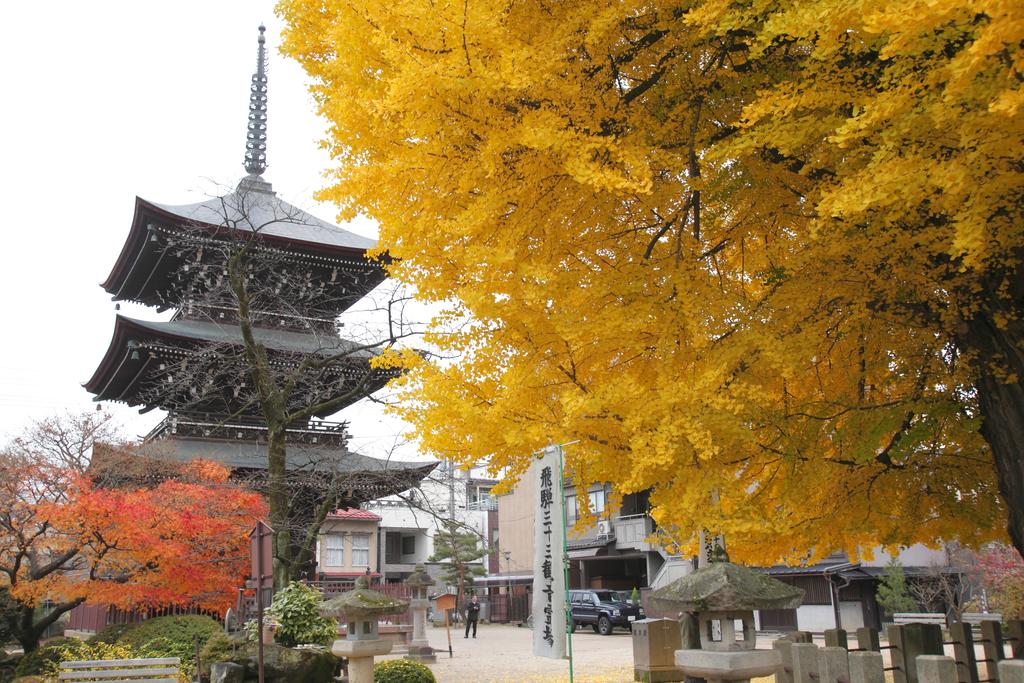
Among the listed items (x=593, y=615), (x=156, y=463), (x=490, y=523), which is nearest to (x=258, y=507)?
(x=156, y=463)

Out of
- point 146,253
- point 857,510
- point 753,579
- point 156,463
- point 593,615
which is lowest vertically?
point 593,615

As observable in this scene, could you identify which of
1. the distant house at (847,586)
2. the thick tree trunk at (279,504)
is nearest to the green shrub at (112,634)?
the thick tree trunk at (279,504)

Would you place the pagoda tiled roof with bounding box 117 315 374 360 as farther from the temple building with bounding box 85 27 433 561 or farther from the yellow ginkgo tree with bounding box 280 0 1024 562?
the yellow ginkgo tree with bounding box 280 0 1024 562

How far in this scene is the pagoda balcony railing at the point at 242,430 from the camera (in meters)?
19.7

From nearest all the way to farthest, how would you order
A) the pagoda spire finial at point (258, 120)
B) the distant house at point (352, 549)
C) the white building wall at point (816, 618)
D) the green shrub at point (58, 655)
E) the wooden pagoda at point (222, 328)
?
the green shrub at point (58, 655) < the wooden pagoda at point (222, 328) < the white building wall at point (816, 618) < the pagoda spire finial at point (258, 120) < the distant house at point (352, 549)

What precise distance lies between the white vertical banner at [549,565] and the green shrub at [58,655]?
760 centimetres

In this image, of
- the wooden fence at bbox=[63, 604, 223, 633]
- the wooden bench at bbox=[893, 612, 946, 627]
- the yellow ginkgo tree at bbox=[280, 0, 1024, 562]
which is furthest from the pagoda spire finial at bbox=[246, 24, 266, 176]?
the wooden bench at bbox=[893, 612, 946, 627]

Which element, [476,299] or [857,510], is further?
[857,510]

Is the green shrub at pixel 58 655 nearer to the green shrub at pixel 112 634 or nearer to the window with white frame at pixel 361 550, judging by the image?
the green shrub at pixel 112 634

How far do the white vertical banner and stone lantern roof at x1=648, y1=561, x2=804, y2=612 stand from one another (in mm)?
1825

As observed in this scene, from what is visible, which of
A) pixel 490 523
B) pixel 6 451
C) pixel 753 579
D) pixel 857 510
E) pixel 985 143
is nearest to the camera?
pixel 985 143

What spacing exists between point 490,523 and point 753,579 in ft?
149

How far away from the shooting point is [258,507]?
A: 15.5m

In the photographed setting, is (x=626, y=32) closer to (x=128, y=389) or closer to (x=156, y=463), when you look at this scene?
(x=156, y=463)
